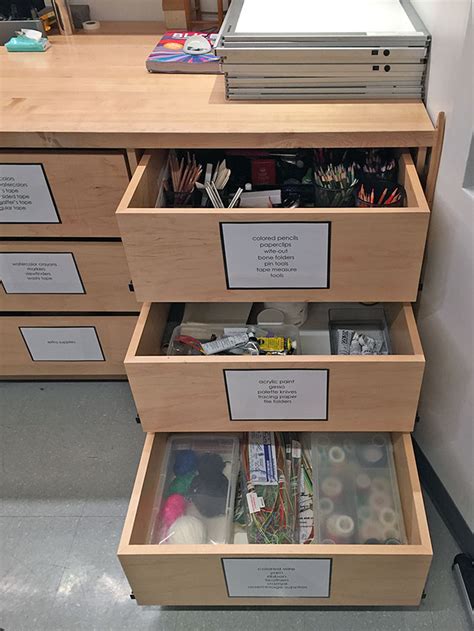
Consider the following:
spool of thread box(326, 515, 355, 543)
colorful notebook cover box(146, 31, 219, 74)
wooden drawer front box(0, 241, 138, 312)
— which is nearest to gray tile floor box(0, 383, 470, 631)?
spool of thread box(326, 515, 355, 543)

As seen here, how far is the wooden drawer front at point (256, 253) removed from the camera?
762 mm

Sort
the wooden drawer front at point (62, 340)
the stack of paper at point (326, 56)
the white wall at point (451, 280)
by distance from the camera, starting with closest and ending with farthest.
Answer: the white wall at point (451, 280), the stack of paper at point (326, 56), the wooden drawer front at point (62, 340)

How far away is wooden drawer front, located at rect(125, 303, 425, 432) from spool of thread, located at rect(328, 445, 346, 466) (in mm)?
123

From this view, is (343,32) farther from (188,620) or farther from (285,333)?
(188,620)

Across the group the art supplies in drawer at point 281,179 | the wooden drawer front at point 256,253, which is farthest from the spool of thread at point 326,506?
the art supplies in drawer at point 281,179

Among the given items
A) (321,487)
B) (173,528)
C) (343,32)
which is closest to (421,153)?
(343,32)

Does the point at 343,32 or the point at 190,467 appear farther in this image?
the point at 190,467

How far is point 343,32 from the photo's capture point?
860 mm

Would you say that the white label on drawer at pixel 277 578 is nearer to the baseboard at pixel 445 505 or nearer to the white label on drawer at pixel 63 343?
the baseboard at pixel 445 505

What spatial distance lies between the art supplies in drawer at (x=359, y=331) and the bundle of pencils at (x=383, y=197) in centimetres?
25

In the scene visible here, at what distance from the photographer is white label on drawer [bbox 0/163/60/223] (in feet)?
3.02

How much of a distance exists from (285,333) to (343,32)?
0.49 meters

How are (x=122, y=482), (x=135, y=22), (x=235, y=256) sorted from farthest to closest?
(x=135, y=22), (x=122, y=482), (x=235, y=256)

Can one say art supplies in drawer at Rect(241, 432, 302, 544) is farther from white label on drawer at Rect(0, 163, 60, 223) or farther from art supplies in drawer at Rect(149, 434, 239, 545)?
white label on drawer at Rect(0, 163, 60, 223)
